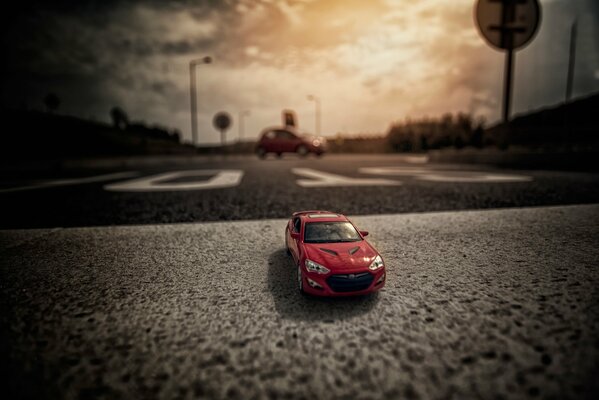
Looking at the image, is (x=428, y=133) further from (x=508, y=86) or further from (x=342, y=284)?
(x=342, y=284)

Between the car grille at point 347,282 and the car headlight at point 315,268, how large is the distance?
70 millimetres

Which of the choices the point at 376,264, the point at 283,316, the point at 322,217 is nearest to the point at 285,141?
the point at 322,217

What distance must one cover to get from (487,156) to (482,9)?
727cm

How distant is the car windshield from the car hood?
10cm

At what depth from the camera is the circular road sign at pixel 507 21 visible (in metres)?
13.9

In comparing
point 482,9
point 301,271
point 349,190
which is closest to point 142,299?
point 301,271

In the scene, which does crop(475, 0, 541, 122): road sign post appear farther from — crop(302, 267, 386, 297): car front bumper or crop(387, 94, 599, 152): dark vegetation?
crop(302, 267, 386, 297): car front bumper

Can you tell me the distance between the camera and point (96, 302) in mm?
2510

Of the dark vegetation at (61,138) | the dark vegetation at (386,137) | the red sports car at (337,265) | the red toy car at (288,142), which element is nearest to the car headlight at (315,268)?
→ the red sports car at (337,265)

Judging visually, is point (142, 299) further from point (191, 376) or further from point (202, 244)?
point (202, 244)

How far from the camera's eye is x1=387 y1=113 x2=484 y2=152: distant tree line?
40.4 metres

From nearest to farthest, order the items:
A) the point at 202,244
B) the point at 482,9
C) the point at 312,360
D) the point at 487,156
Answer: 1. the point at 312,360
2. the point at 202,244
3. the point at 482,9
4. the point at 487,156

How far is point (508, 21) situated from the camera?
14.1 m

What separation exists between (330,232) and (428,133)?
50220 millimetres
